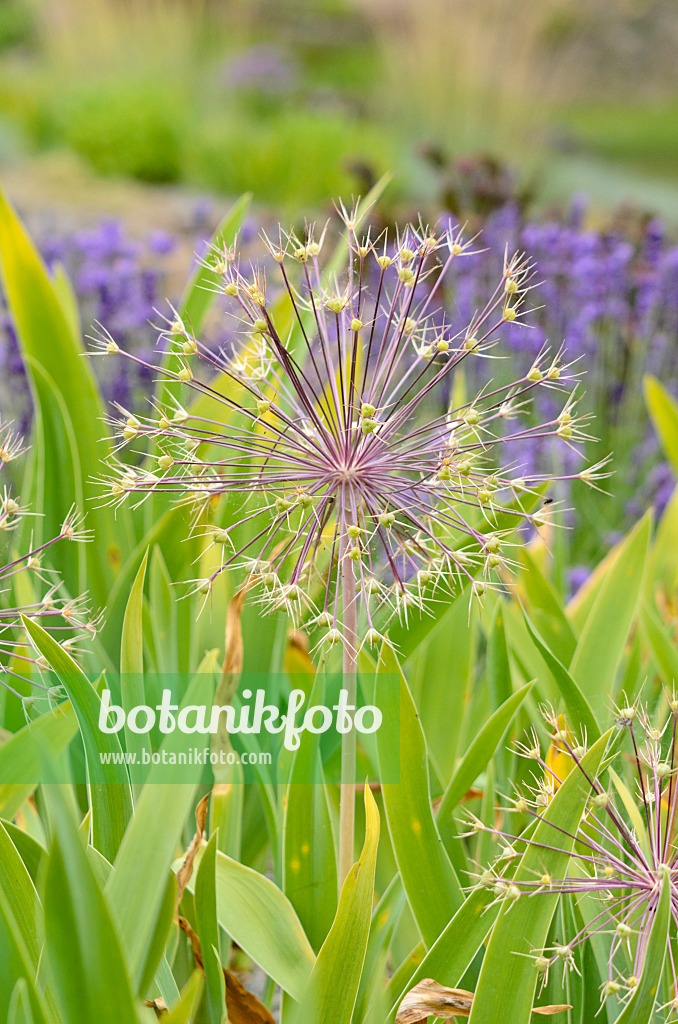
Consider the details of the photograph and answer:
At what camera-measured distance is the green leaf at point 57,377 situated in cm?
96

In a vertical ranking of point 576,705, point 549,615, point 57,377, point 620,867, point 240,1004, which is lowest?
point 240,1004

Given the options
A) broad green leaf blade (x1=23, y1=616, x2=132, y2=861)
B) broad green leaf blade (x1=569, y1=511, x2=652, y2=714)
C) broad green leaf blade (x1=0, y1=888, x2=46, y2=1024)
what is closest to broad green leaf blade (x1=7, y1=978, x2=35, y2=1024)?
broad green leaf blade (x1=0, y1=888, x2=46, y2=1024)

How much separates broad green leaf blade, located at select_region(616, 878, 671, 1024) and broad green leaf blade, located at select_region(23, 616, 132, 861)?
377 millimetres

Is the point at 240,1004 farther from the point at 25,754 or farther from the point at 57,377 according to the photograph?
the point at 57,377

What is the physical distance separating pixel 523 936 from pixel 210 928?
22 cm

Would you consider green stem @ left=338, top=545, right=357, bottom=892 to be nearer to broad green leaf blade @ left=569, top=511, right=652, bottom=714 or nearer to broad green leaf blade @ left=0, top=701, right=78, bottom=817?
broad green leaf blade @ left=0, top=701, right=78, bottom=817

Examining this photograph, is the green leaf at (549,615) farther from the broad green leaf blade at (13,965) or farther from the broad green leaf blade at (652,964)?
the broad green leaf blade at (13,965)

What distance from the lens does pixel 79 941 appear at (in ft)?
1.59

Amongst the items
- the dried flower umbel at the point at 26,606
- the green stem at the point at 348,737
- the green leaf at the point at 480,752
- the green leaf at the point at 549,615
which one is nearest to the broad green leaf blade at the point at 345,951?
the green stem at the point at 348,737

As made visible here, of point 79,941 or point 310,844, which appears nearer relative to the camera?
point 79,941

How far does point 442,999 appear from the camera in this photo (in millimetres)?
635

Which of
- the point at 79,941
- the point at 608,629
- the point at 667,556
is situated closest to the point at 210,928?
the point at 79,941

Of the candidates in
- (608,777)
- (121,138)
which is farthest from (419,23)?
(608,777)

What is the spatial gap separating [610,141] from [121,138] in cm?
538
